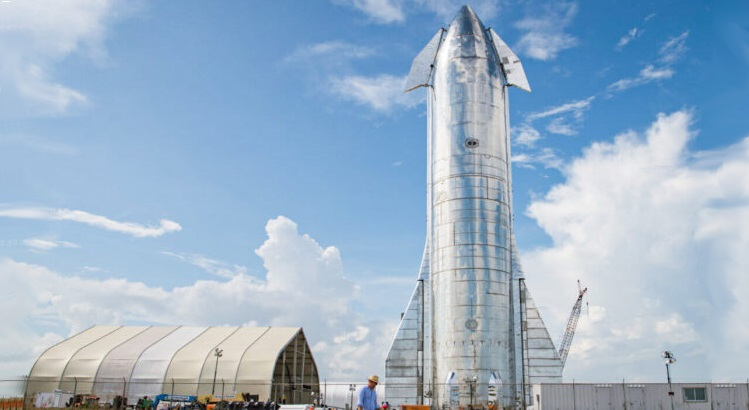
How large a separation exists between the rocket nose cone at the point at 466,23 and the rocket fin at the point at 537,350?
16.2 m

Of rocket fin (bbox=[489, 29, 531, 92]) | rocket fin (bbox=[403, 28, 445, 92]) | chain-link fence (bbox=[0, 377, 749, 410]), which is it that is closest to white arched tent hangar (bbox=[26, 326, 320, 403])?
chain-link fence (bbox=[0, 377, 749, 410])

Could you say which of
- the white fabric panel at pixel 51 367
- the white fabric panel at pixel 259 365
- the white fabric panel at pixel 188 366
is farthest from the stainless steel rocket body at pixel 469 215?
the white fabric panel at pixel 51 367

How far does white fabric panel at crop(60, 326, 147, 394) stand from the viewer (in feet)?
153

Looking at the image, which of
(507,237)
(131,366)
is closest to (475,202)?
(507,237)

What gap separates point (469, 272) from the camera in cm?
3784

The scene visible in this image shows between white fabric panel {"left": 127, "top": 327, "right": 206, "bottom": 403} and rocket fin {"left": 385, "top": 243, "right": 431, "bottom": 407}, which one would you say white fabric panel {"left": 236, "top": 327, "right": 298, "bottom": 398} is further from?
rocket fin {"left": 385, "top": 243, "right": 431, "bottom": 407}

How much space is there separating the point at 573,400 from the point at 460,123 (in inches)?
698

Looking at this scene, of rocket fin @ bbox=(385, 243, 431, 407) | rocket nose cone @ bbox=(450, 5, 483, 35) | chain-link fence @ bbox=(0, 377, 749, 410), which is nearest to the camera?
chain-link fence @ bbox=(0, 377, 749, 410)

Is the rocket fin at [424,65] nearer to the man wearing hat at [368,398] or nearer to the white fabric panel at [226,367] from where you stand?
the white fabric panel at [226,367]

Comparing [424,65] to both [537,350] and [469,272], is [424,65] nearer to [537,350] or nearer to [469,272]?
[469,272]

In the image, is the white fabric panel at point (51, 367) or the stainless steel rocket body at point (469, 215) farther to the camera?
the white fabric panel at point (51, 367)

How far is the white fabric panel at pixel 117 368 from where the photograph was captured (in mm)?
45906

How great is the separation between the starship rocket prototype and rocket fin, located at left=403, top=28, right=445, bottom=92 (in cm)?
234

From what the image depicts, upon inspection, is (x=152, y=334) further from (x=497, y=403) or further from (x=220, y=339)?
(x=497, y=403)
